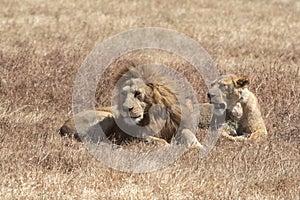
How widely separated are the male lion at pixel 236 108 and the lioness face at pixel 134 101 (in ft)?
3.17

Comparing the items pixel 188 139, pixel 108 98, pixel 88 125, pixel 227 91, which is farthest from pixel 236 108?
pixel 108 98

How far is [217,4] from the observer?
2133cm

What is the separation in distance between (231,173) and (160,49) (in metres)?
7.44

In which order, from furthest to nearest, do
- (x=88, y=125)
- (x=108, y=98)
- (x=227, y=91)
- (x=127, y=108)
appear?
(x=108, y=98) < (x=227, y=91) < (x=88, y=125) < (x=127, y=108)

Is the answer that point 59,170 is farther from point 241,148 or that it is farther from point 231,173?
point 241,148

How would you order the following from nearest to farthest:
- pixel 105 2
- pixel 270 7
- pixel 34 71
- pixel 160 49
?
pixel 34 71, pixel 160 49, pixel 105 2, pixel 270 7

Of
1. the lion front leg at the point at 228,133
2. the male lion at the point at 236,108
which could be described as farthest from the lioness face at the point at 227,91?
the lion front leg at the point at 228,133

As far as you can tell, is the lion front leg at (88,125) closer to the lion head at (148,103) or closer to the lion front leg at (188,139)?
the lion head at (148,103)

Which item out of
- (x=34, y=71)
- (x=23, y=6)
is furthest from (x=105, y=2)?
(x=34, y=71)

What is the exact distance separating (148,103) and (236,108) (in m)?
1.22

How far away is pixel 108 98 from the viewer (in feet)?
30.3

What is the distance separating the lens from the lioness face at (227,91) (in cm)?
771

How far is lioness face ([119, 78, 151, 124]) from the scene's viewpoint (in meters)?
6.98

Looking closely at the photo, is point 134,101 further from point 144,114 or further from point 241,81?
point 241,81
